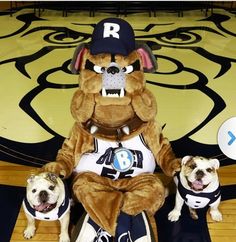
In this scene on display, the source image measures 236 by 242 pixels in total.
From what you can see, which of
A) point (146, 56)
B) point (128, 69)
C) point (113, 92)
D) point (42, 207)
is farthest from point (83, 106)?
point (42, 207)

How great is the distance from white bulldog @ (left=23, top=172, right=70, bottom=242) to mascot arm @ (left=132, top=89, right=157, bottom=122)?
0.45 m

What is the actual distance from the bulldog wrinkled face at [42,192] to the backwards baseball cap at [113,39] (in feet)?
1.88

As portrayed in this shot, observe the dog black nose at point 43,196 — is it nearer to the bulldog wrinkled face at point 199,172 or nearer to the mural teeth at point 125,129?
the mural teeth at point 125,129

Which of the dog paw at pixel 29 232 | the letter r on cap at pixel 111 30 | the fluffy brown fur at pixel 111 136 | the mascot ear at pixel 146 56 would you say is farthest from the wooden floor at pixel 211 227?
the letter r on cap at pixel 111 30

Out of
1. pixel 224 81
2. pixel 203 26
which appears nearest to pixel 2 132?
pixel 224 81

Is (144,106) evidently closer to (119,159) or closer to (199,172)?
(119,159)

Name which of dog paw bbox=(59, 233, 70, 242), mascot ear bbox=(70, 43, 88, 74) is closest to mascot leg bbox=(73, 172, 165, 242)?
dog paw bbox=(59, 233, 70, 242)

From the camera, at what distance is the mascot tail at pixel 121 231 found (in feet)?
5.69

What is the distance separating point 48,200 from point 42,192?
1.8 inches

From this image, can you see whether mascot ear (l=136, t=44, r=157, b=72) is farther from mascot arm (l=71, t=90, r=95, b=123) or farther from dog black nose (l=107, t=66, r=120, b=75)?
mascot arm (l=71, t=90, r=95, b=123)

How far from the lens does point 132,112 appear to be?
1827 millimetres

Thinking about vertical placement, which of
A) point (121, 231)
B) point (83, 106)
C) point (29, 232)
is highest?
point (83, 106)

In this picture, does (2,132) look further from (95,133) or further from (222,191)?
(222,191)

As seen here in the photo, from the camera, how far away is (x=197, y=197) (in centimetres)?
184
